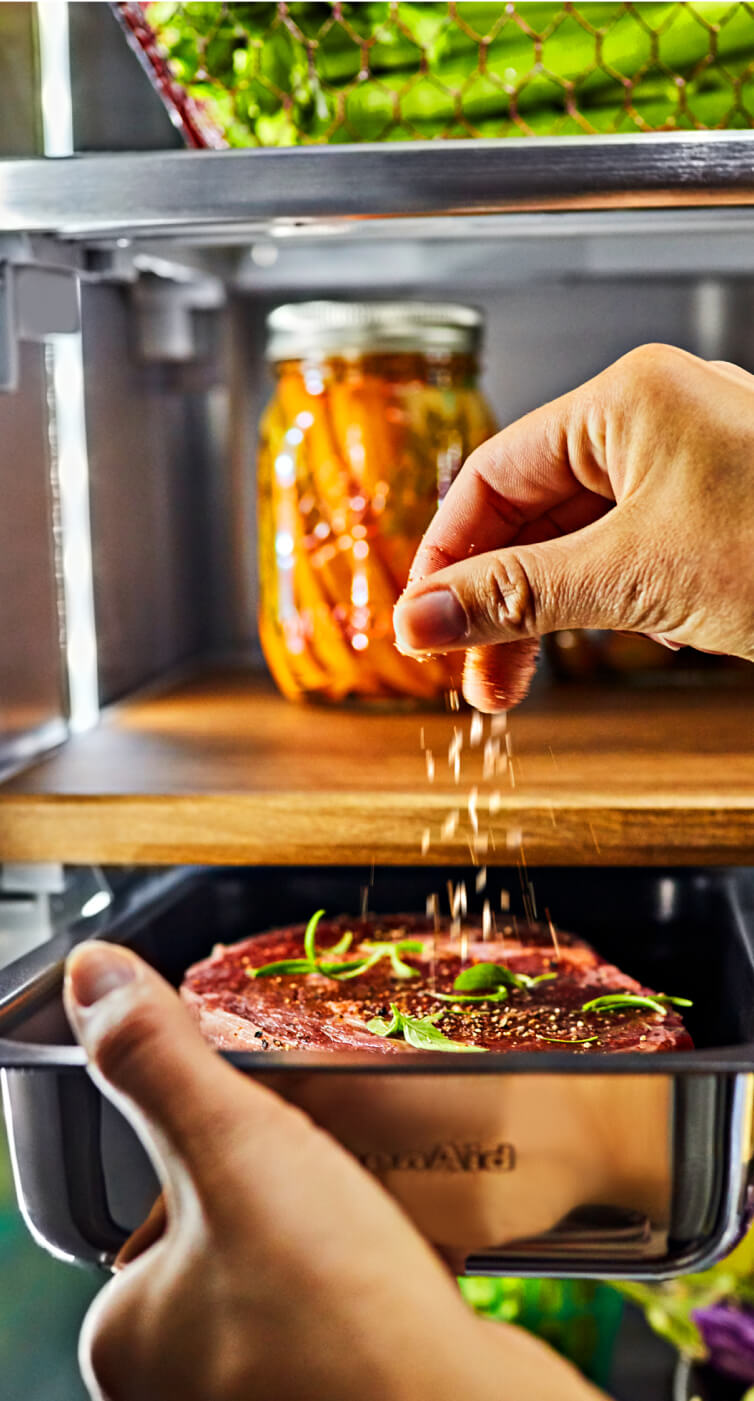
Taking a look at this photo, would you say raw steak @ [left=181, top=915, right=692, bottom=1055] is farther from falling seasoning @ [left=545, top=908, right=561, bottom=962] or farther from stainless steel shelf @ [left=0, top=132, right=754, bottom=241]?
stainless steel shelf @ [left=0, top=132, right=754, bottom=241]

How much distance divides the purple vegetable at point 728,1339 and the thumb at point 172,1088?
420 mm

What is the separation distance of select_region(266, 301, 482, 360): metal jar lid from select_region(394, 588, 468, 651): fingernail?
0.30 meters

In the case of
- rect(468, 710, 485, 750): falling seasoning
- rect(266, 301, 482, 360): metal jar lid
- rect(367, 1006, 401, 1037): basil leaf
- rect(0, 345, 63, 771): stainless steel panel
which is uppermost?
rect(266, 301, 482, 360): metal jar lid

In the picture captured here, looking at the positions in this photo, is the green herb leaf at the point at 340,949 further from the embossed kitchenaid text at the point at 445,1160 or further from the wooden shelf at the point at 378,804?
the embossed kitchenaid text at the point at 445,1160

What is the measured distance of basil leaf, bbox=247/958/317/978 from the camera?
2.27 ft

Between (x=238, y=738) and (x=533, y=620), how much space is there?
298 millimetres

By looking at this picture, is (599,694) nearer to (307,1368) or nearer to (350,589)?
(350,589)

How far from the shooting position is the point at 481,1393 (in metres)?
0.50

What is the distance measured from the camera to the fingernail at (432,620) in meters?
0.56

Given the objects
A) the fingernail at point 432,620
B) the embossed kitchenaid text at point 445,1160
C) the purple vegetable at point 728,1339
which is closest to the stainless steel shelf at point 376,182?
the fingernail at point 432,620

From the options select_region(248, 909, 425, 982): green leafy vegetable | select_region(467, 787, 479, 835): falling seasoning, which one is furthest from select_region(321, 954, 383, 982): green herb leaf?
select_region(467, 787, 479, 835): falling seasoning

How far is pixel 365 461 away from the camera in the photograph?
83cm

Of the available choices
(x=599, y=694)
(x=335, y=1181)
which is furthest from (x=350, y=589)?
(x=335, y=1181)

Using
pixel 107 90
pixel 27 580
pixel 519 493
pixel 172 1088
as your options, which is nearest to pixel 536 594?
pixel 519 493
